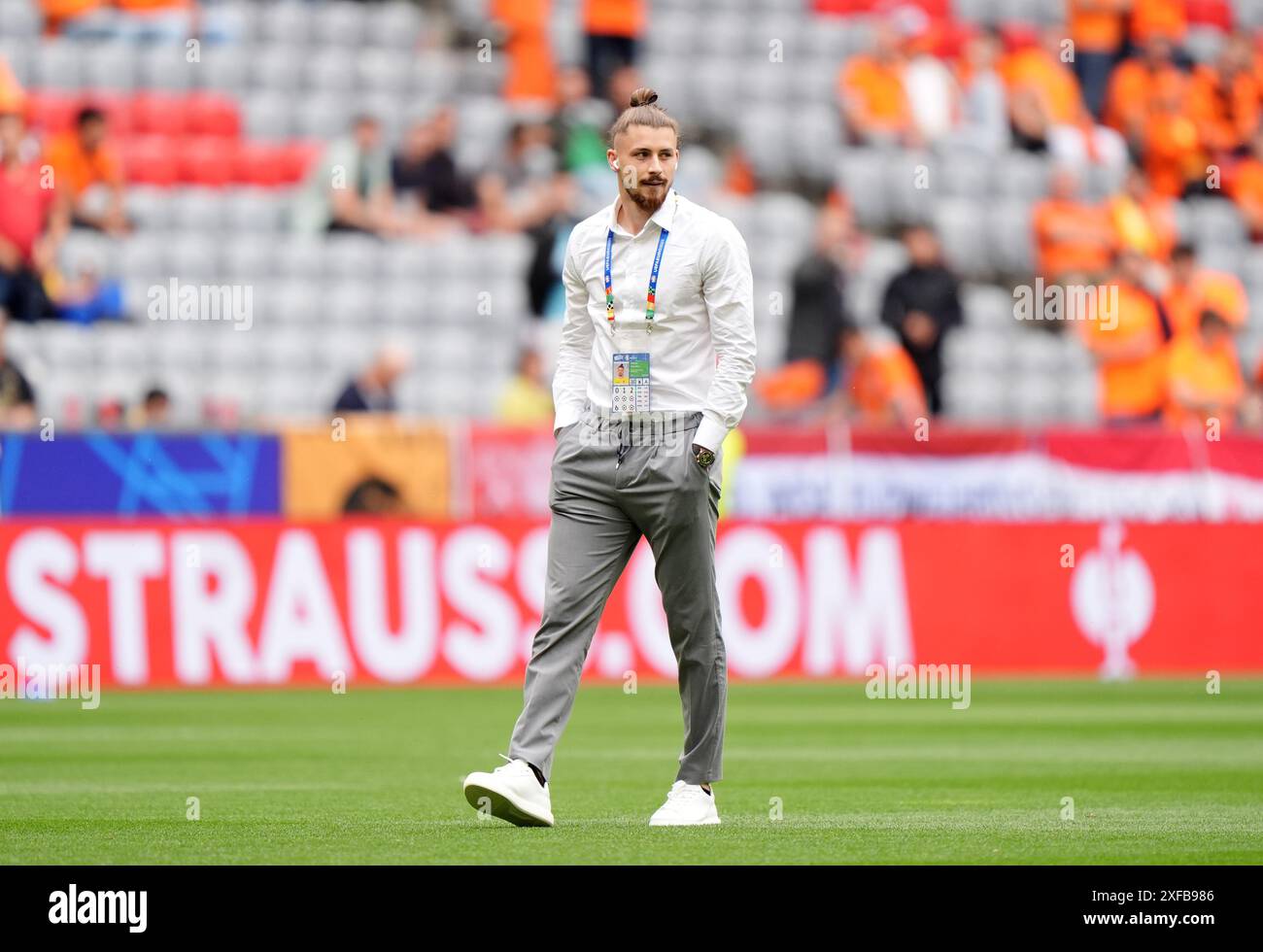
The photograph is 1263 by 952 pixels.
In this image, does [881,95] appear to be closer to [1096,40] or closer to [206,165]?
[1096,40]

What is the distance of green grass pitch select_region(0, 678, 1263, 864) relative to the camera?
26.4 ft

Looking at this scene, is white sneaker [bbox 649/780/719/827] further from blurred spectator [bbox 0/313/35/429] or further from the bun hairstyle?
blurred spectator [bbox 0/313/35/429]

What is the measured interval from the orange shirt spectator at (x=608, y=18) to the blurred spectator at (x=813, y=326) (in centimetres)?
484

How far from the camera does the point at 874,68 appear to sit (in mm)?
26219

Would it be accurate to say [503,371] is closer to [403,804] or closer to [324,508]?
[324,508]

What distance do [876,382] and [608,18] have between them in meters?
6.18

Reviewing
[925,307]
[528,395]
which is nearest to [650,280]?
[528,395]

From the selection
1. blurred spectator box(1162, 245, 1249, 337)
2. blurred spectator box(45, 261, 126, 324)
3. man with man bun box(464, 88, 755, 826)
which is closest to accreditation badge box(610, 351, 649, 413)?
man with man bun box(464, 88, 755, 826)

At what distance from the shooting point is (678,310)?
859cm

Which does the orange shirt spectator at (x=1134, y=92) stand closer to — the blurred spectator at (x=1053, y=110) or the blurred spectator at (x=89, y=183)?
the blurred spectator at (x=1053, y=110)

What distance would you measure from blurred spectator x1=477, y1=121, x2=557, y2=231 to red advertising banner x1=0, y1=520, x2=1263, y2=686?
605cm

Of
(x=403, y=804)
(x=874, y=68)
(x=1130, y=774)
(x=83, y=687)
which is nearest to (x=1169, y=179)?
(x=874, y=68)

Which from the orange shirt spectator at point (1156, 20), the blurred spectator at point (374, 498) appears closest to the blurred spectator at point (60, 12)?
the blurred spectator at point (374, 498)

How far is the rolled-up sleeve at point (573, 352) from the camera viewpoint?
28.7 feet
